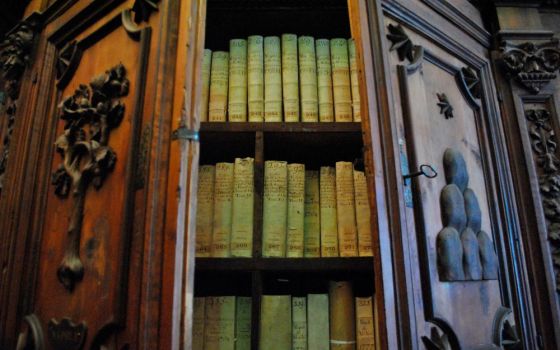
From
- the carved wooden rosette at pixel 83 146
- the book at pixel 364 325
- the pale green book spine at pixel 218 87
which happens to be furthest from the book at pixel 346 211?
the carved wooden rosette at pixel 83 146

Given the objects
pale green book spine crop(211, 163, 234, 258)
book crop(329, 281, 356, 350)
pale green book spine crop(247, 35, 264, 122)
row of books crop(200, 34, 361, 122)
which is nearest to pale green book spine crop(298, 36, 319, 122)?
row of books crop(200, 34, 361, 122)

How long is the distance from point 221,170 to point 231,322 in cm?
37

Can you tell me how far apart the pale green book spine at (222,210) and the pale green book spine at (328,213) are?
0.76 feet

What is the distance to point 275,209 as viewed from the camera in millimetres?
961

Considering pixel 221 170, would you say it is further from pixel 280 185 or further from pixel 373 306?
pixel 373 306

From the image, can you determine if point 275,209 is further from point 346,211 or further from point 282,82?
point 282,82

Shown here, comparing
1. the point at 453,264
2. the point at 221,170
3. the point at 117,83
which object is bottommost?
the point at 453,264

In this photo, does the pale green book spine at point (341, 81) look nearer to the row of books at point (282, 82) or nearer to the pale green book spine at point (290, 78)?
the row of books at point (282, 82)

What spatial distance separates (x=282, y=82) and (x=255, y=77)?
0.07m

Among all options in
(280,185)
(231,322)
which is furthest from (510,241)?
(231,322)

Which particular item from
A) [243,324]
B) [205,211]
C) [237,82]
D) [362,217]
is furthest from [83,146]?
[362,217]

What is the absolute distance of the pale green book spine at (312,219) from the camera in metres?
0.96

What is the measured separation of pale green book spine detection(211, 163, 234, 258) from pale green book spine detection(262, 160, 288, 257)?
89mm

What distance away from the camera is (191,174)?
62 cm
